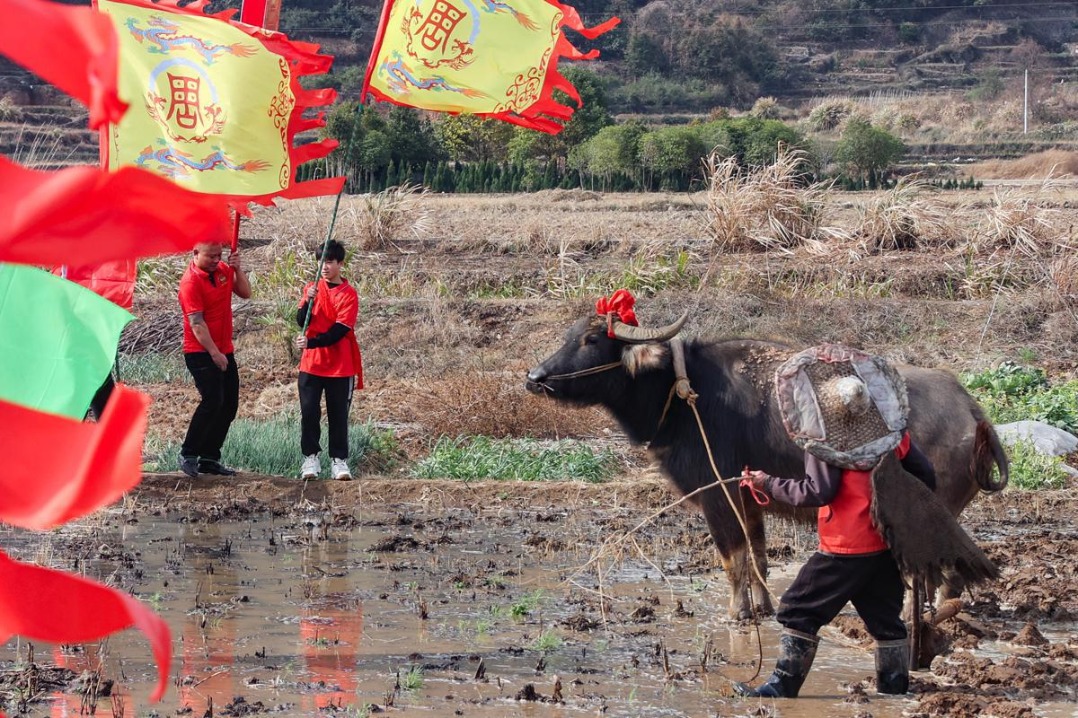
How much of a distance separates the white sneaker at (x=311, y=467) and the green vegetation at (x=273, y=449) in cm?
36

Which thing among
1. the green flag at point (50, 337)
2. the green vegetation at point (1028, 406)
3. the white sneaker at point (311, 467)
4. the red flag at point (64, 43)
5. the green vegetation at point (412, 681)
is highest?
the red flag at point (64, 43)

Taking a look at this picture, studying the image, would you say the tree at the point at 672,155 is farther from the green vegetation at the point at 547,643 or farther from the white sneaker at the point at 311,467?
the green vegetation at the point at 547,643

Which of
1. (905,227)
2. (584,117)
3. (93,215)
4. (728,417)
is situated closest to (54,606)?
(93,215)

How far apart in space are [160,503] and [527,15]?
13.6 ft

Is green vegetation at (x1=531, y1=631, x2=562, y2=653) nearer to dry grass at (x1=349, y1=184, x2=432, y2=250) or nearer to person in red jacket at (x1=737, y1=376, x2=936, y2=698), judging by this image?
person in red jacket at (x1=737, y1=376, x2=936, y2=698)

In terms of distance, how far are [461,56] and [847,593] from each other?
5123mm

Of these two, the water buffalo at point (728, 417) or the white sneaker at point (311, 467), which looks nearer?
the water buffalo at point (728, 417)

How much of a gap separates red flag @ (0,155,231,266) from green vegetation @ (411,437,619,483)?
28.2 feet

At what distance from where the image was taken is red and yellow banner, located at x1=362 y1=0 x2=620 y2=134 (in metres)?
8.85

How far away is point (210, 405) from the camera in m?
9.17

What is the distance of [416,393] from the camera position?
11672 mm

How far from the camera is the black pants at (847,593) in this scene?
4996 mm

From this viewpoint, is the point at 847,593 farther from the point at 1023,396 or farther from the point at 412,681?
the point at 1023,396

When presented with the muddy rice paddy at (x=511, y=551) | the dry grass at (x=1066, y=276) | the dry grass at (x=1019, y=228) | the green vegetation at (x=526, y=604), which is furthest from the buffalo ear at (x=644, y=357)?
the dry grass at (x=1019, y=228)
